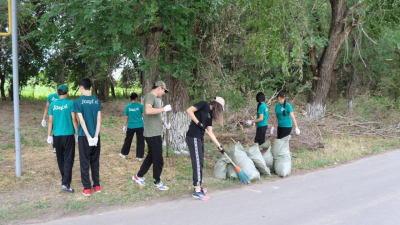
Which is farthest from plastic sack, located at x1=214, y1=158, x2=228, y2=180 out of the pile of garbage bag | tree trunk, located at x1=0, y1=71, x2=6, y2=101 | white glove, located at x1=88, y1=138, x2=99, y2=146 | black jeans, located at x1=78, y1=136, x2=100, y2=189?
tree trunk, located at x1=0, y1=71, x2=6, y2=101

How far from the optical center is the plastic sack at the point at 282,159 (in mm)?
6871

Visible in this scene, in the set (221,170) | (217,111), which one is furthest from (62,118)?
(221,170)

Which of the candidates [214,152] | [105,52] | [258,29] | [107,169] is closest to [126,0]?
[105,52]

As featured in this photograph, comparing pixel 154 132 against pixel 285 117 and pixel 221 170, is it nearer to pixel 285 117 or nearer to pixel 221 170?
pixel 221 170

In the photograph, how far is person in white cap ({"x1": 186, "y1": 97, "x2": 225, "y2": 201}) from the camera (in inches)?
213

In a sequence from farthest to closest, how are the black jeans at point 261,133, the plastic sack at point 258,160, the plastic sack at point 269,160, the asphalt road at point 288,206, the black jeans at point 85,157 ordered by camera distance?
1. the black jeans at point 261,133
2. the plastic sack at point 269,160
3. the plastic sack at point 258,160
4. the black jeans at point 85,157
5. the asphalt road at point 288,206

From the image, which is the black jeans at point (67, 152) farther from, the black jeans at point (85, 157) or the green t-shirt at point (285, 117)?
the green t-shirt at point (285, 117)

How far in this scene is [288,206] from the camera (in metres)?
5.20

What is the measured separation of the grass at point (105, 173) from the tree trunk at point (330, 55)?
2456 mm

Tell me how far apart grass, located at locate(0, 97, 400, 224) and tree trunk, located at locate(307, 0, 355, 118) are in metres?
2.46

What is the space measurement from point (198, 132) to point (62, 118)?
2191 millimetres

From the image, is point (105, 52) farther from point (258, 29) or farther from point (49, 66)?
point (49, 66)

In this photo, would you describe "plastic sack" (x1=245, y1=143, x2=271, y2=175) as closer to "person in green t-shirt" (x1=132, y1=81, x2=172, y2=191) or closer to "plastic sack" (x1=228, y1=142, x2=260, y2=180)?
"plastic sack" (x1=228, y1=142, x2=260, y2=180)

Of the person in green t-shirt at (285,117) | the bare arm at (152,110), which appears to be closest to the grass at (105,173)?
the person in green t-shirt at (285,117)
